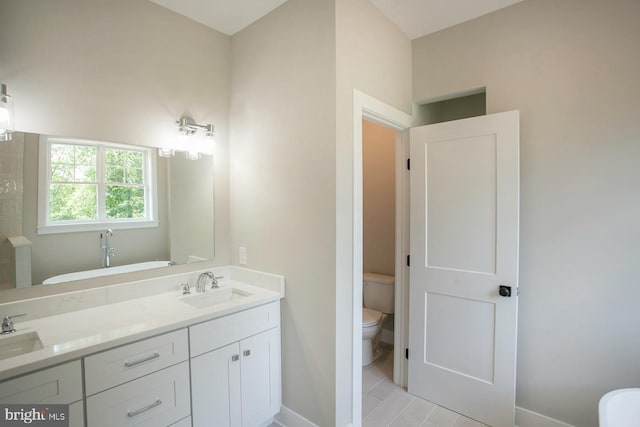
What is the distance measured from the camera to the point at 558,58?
1900 mm

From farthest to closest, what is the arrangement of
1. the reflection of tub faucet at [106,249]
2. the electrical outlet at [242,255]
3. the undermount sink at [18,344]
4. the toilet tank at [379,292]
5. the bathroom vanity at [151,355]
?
the toilet tank at [379,292], the electrical outlet at [242,255], the reflection of tub faucet at [106,249], the undermount sink at [18,344], the bathroom vanity at [151,355]

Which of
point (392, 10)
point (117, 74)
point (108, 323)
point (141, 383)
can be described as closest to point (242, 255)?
point (108, 323)

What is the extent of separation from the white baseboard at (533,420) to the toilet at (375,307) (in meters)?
1.15

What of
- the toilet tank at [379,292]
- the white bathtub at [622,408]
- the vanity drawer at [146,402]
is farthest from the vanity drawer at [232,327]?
the white bathtub at [622,408]

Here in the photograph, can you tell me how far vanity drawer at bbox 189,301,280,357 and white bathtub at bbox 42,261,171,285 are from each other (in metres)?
0.66

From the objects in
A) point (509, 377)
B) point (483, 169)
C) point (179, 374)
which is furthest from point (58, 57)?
point (509, 377)

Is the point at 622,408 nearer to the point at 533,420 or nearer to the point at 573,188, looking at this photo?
the point at 533,420

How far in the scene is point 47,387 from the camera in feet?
3.91

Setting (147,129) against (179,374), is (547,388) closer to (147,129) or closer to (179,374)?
(179,374)

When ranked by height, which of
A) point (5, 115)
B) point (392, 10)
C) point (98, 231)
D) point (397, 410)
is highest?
point (392, 10)

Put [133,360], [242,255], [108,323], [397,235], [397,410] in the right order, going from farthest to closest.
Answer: [397,235] < [242,255] < [397,410] < [108,323] < [133,360]

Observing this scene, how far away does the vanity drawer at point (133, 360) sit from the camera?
1.30 metres

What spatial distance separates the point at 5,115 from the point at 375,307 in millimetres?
3101

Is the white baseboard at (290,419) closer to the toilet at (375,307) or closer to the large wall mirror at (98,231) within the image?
the toilet at (375,307)
